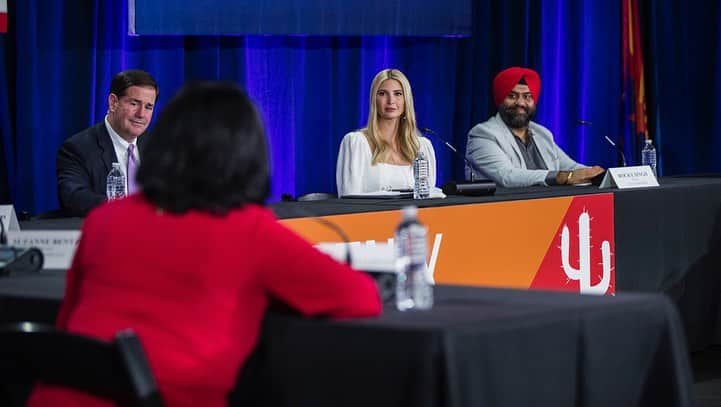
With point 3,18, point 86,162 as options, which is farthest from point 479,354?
point 3,18

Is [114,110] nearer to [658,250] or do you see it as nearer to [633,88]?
[658,250]

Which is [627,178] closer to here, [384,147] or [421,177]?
[421,177]

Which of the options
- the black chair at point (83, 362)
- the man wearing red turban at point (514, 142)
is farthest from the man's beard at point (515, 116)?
the black chair at point (83, 362)

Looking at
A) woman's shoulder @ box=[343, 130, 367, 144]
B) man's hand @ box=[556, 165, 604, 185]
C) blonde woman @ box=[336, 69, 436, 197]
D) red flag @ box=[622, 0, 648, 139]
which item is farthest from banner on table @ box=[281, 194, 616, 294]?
red flag @ box=[622, 0, 648, 139]

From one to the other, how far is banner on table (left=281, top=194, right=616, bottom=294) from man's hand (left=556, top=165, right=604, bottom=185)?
521 mm

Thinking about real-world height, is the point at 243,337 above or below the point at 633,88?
below

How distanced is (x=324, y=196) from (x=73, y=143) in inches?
41.7

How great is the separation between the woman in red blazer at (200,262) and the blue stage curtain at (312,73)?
12.2 ft

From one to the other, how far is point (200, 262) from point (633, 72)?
6135 millimetres

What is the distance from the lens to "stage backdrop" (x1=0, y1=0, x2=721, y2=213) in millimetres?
5594

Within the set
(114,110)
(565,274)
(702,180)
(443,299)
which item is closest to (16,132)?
(114,110)

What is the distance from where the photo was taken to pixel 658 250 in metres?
5.03

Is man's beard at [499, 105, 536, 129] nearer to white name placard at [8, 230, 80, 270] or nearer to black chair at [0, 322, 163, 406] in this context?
white name placard at [8, 230, 80, 270]

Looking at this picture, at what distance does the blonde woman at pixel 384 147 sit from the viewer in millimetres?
5238
